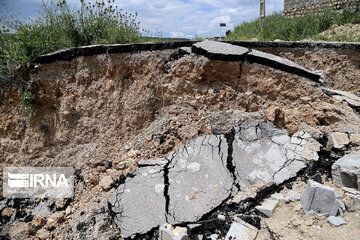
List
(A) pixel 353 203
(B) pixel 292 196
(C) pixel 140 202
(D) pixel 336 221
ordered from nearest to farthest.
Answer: (D) pixel 336 221, (A) pixel 353 203, (B) pixel 292 196, (C) pixel 140 202

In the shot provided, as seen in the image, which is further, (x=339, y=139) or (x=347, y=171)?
(x=339, y=139)

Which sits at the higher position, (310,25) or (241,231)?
(310,25)

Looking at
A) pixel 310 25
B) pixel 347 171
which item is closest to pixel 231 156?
pixel 347 171

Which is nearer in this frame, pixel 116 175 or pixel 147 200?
pixel 147 200

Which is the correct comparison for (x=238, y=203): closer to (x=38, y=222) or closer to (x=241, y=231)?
(x=241, y=231)

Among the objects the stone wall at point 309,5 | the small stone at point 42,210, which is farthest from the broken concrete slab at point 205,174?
the stone wall at point 309,5

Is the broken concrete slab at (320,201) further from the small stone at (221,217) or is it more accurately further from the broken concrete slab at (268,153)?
the small stone at (221,217)

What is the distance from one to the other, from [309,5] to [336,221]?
9303mm

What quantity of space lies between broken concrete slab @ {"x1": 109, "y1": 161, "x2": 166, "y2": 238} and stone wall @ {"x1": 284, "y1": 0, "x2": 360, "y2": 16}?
26.9ft

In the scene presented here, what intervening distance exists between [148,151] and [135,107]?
2.17 ft

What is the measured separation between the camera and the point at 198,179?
2.17m

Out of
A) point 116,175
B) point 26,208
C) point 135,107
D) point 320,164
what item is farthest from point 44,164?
point 320,164

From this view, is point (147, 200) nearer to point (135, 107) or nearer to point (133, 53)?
point (135, 107)

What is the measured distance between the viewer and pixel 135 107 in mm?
3082
